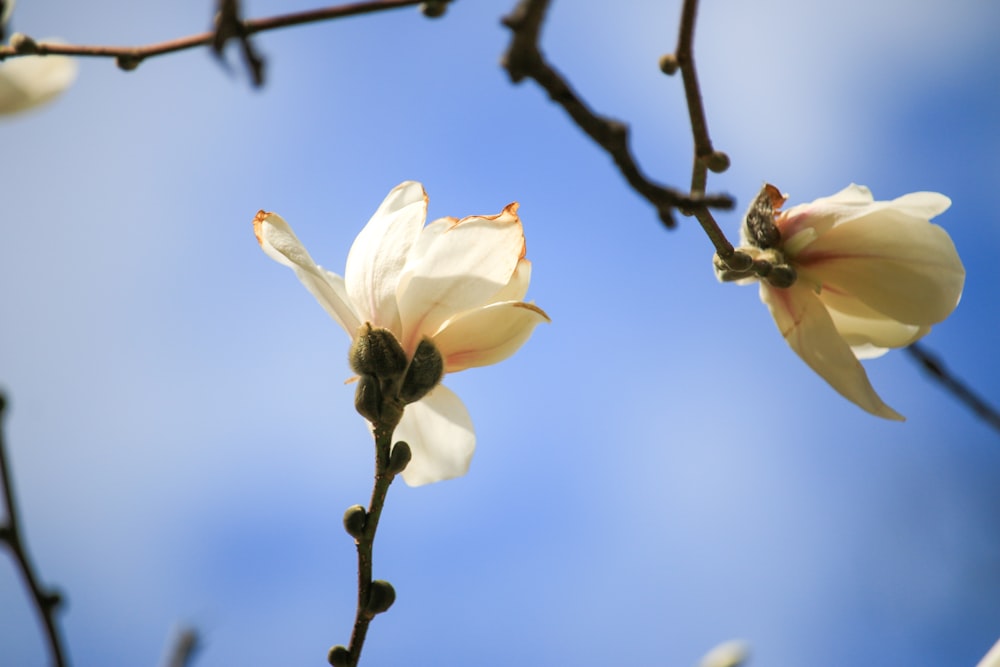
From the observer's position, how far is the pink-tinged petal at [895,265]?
0.78 meters

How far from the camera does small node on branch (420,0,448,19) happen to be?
63cm

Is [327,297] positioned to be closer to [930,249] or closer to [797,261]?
[797,261]

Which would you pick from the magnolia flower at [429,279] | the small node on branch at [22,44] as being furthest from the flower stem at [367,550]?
the small node on branch at [22,44]

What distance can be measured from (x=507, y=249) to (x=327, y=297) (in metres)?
0.16

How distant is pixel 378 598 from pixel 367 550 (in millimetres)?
36

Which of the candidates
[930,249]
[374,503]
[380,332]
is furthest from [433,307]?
[930,249]

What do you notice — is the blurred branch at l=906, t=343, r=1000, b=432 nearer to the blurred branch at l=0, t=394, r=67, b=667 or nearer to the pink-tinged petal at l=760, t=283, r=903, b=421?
the pink-tinged petal at l=760, t=283, r=903, b=421

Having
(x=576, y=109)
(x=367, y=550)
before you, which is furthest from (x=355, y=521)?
(x=576, y=109)

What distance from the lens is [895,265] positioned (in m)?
0.79

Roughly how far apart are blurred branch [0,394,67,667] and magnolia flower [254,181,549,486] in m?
0.27

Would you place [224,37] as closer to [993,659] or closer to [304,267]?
[304,267]

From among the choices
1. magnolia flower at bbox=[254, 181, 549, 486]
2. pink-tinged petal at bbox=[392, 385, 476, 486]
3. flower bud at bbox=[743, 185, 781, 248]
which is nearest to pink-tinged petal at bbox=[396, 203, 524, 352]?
magnolia flower at bbox=[254, 181, 549, 486]

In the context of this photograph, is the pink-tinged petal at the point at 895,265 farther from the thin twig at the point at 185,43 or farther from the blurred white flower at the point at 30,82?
the blurred white flower at the point at 30,82

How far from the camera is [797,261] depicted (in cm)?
81
